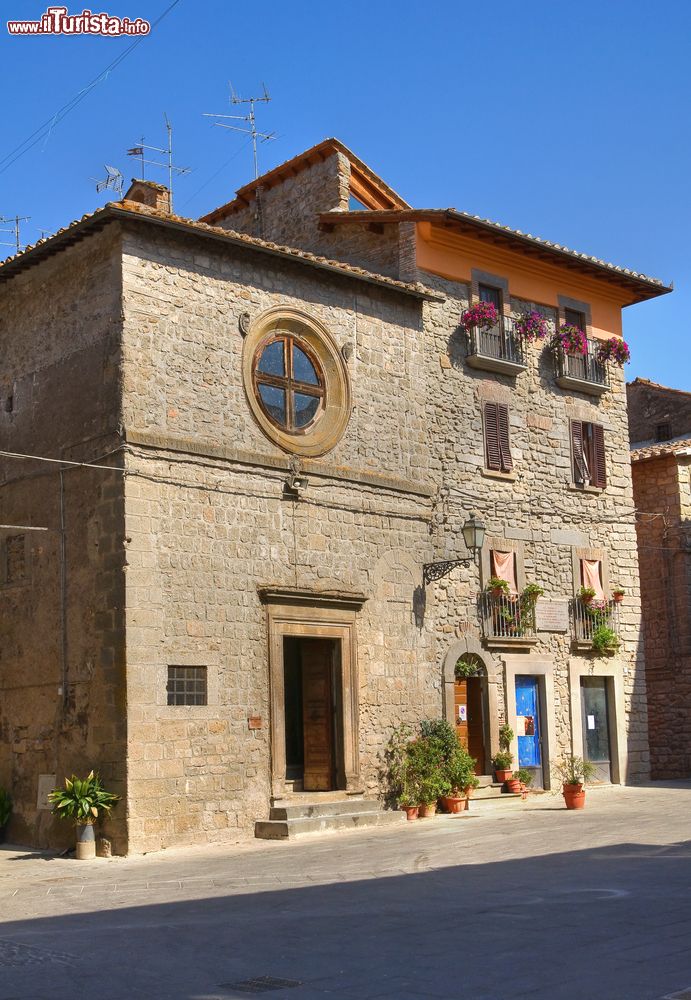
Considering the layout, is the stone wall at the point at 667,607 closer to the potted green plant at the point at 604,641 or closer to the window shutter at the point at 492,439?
the potted green plant at the point at 604,641

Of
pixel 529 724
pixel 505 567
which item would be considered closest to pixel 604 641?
pixel 529 724

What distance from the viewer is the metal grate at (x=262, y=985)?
268 inches

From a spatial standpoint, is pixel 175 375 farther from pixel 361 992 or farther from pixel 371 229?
pixel 361 992

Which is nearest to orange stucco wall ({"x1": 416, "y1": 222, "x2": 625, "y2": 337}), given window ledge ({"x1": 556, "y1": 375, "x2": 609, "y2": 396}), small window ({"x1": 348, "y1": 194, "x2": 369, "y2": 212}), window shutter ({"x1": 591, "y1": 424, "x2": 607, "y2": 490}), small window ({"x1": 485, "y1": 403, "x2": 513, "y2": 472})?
window ledge ({"x1": 556, "y1": 375, "x2": 609, "y2": 396})

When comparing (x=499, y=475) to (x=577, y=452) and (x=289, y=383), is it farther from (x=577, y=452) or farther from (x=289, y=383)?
(x=289, y=383)

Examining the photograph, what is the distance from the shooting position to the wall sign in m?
21.0

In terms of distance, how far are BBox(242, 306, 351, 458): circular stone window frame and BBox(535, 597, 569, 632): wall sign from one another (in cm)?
539

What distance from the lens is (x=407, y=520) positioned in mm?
18906

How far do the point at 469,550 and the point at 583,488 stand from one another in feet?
11.5

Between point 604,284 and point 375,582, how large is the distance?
29.5ft

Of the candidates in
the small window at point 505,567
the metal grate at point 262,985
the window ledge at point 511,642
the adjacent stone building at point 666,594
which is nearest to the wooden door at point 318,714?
the window ledge at point 511,642

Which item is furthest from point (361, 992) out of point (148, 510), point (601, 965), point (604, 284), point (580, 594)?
point (604, 284)

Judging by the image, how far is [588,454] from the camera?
74.4 ft

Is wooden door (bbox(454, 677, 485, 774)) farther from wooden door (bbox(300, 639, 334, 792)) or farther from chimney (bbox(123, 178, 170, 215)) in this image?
chimney (bbox(123, 178, 170, 215))
